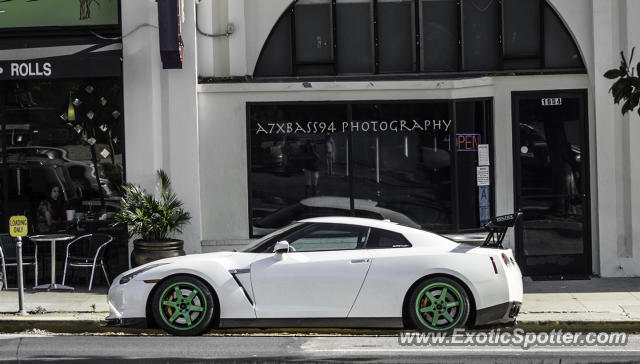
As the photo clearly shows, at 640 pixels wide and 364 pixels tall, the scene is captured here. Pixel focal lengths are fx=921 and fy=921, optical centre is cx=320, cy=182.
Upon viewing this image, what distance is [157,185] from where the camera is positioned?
14.5m

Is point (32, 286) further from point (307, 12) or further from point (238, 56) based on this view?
point (307, 12)

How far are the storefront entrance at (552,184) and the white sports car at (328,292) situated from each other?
4.76 meters

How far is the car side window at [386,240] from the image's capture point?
1045 centimetres

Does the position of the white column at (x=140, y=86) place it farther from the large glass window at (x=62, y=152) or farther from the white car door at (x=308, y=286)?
the white car door at (x=308, y=286)

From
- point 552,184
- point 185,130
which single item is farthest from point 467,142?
point 185,130

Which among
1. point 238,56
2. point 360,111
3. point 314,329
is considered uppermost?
point 238,56

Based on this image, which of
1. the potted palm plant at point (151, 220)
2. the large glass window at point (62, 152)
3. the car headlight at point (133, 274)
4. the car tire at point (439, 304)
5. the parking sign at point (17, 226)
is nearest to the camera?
the car tire at point (439, 304)

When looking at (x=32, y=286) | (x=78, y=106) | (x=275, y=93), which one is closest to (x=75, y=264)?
(x=32, y=286)

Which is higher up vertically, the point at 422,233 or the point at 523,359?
the point at 422,233

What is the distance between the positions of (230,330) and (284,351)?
2.98 m

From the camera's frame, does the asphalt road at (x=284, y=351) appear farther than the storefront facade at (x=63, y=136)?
No

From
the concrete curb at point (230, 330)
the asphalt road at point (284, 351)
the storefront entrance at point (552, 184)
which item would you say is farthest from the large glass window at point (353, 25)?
the asphalt road at point (284, 351)

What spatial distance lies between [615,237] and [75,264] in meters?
8.49

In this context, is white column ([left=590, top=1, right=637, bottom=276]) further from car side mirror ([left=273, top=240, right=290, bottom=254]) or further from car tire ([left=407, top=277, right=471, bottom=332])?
car side mirror ([left=273, top=240, right=290, bottom=254])
